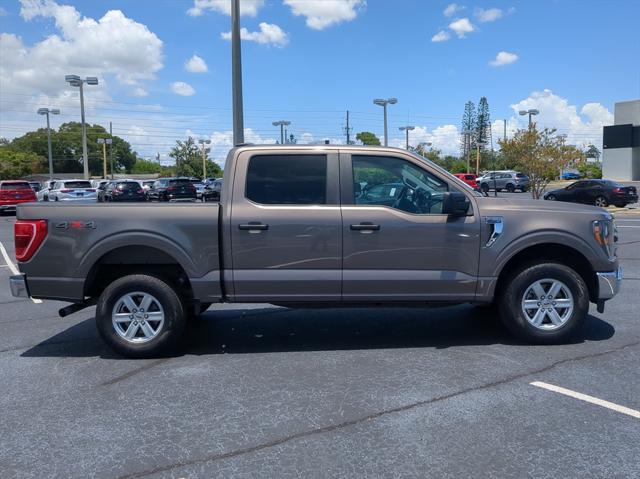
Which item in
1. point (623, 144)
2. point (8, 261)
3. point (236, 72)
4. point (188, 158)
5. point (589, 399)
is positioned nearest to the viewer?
point (589, 399)

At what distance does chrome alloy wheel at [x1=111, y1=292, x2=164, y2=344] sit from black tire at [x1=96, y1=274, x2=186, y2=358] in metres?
0.03

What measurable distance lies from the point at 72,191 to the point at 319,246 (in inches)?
1014

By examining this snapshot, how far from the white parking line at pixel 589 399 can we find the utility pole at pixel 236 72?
32.1ft

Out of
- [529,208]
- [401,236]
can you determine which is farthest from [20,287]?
[529,208]

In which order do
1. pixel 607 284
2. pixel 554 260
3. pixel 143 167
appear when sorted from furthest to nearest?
1. pixel 143 167
2. pixel 554 260
3. pixel 607 284

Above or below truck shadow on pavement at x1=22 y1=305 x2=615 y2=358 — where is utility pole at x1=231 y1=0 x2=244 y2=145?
above

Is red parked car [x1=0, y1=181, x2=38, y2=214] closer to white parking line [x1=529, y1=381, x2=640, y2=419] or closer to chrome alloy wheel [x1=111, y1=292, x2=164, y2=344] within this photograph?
chrome alloy wheel [x1=111, y1=292, x2=164, y2=344]

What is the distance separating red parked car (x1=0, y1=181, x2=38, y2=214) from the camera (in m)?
27.6

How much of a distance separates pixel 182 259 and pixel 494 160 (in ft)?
265

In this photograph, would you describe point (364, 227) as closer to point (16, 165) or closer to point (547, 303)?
point (547, 303)

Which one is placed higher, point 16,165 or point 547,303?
point 16,165

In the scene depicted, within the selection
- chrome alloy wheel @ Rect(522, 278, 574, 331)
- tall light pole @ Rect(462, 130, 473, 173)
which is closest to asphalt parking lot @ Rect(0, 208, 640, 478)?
chrome alloy wheel @ Rect(522, 278, 574, 331)

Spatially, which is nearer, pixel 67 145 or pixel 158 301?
pixel 158 301

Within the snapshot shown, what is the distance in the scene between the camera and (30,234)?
537 cm
